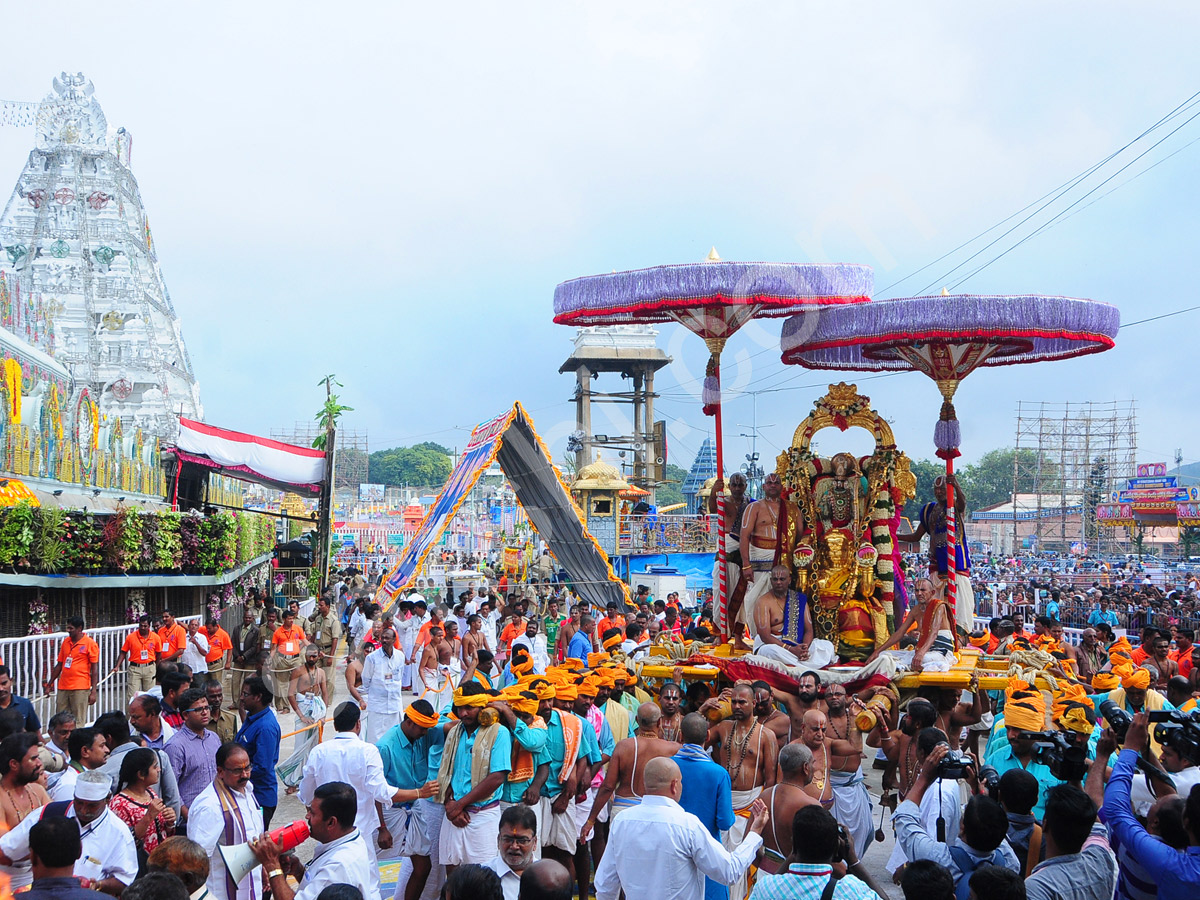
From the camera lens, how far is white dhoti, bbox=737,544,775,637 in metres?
10.6

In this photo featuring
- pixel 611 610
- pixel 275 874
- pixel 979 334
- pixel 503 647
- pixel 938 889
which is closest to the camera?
pixel 938 889

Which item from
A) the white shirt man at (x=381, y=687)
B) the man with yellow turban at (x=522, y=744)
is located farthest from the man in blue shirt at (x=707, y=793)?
the white shirt man at (x=381, y=687)

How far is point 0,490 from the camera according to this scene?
13.3m

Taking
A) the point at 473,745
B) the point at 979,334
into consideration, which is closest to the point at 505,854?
the point at 473,745

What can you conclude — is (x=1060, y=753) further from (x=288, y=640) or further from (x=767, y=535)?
(x=288, y=640)

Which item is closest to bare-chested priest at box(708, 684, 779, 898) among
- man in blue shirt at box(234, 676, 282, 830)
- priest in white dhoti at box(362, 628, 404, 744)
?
man in blue shirt at box(234, 676, 282, 830)

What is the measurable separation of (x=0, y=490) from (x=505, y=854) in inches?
445

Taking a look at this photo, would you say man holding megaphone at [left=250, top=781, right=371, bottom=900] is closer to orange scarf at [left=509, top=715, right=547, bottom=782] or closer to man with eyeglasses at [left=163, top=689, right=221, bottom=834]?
orange scarf at [left=509, top=715, right=547, bottom=782]

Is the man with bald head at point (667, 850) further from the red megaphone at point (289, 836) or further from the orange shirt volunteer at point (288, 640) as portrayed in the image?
the orange shirt volunteer at point (288, 640)

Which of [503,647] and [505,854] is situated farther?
[503,647]

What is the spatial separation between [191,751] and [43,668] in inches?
229

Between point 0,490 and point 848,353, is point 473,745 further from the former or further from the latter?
point 0,490

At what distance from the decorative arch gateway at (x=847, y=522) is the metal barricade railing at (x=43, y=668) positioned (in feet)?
24.4

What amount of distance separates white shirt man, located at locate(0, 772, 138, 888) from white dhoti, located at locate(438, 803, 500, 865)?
1.94 meters
